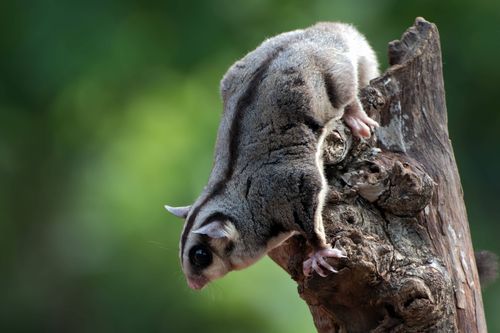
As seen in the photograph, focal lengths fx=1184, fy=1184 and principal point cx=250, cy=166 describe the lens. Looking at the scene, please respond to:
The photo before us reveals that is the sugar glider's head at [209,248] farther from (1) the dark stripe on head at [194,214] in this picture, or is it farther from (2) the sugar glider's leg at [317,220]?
(2) the sugar glider's leg at [317,220]

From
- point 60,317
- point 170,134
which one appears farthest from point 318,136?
point 60,317

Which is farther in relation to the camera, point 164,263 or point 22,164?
point 22,164

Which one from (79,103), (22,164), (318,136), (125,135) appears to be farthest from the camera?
(22,164)

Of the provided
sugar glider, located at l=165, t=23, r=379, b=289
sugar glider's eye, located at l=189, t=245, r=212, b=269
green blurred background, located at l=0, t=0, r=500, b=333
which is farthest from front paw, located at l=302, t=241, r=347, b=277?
green blurred background, located at l=0, t=0, r=500, b=333

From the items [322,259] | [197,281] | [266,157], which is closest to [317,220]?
[322,259]

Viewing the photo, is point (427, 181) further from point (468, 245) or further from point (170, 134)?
point (170, 134)

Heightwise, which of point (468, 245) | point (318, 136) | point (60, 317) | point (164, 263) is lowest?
point (60, 317)

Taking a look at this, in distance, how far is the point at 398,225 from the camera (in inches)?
224

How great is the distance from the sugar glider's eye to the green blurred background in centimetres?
325

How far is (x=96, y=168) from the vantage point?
1157cm

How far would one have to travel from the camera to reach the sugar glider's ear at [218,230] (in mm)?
6039

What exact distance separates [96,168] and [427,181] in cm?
637

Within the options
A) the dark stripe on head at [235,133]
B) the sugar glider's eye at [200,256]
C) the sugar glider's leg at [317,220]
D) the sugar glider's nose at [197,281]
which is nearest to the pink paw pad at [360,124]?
the sugar glider's leg at [317,220]

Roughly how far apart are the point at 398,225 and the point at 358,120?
0.61m
